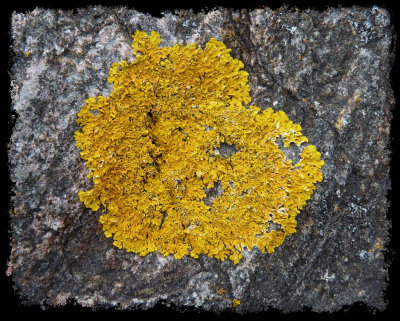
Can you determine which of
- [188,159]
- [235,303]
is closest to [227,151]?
[188,159]

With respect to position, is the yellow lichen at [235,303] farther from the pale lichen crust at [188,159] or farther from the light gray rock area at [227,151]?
the pale lichen crust at [188,159]

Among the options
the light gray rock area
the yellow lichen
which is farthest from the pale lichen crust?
the yellow lichen

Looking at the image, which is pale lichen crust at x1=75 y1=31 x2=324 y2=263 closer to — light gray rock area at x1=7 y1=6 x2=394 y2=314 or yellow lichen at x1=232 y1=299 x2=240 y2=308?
light gray rock area at x1=7 y1=6 x2=394 y2=314

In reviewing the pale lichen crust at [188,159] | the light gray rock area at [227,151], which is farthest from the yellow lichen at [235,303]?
the pale lichen crust at [188,159]

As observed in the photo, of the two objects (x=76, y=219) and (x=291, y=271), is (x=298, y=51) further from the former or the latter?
(x=76, y=219)

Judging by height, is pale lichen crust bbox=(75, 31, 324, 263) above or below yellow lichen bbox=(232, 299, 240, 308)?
above

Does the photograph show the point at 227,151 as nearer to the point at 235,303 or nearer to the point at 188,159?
the point at 188,159
